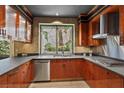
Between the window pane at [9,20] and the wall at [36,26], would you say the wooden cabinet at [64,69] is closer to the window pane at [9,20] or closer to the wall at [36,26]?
the wall at [36,26]

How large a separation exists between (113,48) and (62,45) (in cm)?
259

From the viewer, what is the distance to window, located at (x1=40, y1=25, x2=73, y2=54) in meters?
6.86

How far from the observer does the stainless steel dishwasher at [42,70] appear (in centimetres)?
572

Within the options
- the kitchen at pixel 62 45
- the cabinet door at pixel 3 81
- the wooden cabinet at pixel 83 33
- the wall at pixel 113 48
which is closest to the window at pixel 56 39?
the kitchen at pixel 62 45

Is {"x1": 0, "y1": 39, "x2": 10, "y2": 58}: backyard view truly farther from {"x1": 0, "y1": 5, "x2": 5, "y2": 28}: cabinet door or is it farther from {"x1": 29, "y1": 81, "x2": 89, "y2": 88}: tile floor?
{"x1": 0, "y1": 5, "x2": 5, "y2": 28}: cabinet door

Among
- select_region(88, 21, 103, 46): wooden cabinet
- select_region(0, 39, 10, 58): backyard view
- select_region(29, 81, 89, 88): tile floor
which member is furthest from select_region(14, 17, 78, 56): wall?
select_region(0, 39, 10, 58): backyard view

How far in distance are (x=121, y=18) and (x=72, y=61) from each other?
2.75 metres

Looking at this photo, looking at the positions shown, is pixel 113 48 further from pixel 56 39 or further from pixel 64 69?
pixel 56 39

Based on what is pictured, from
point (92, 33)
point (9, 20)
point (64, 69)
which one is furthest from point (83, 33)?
point (9, 20)

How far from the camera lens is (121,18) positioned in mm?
3436

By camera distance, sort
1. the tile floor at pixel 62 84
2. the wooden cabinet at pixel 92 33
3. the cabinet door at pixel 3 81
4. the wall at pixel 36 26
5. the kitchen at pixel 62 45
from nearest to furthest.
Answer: the cabinet door at pixel 3 81, the kitchen at pixel 62 45, the tile floor at pixel 62 84, the wooden cabinet at pixel 92 33, the wall at pixel 36 26

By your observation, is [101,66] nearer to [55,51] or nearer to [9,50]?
[9,50]

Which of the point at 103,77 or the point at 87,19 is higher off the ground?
the point at 87,19
